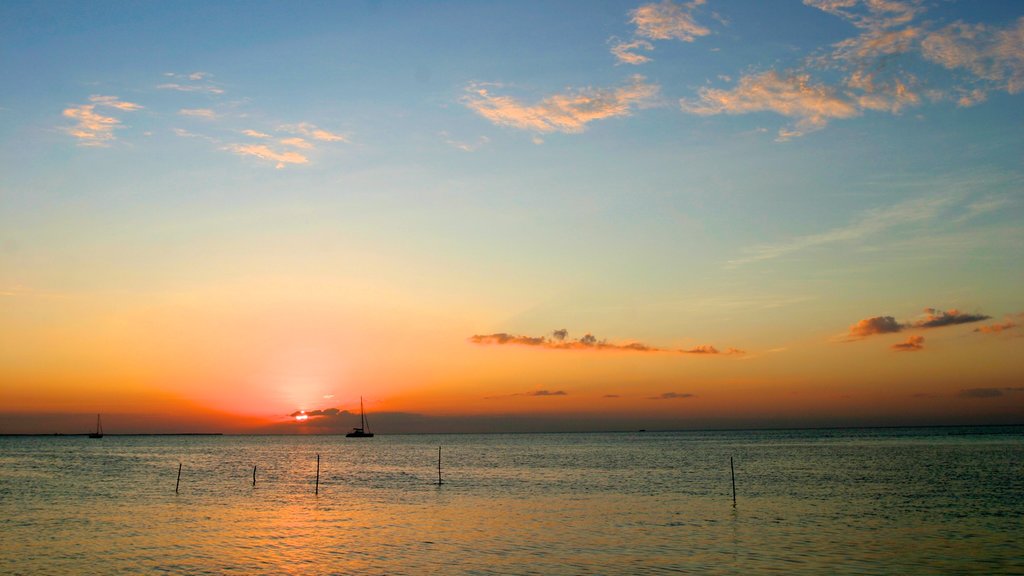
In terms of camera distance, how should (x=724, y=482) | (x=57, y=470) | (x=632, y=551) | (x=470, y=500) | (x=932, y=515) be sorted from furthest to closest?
(x=57, y=470) < (x=724, y=482) < (x=470, y=500) < (x=932, y=515) < (x=632, y=551)

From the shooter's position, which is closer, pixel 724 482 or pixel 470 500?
pixel 470 500

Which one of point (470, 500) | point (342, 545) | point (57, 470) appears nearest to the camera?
point (342, 545)

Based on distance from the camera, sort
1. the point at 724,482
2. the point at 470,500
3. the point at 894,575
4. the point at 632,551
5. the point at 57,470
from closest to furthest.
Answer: the point at 894,575, the point at 632,551, the point at 470,500, the point at 724,482, the point at 57,470

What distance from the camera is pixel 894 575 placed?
35.1m

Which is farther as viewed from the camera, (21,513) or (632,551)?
(21,513)

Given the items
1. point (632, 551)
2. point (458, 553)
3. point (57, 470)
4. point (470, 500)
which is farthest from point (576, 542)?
point (57, 470)

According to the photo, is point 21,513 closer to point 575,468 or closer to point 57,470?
point 57,470

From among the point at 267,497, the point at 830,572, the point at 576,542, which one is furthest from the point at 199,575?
the point at 267,497

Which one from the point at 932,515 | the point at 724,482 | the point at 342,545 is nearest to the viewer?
the point at 342,545

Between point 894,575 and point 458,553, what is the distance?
22223 millimetres

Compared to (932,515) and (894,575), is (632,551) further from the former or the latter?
(932,515)

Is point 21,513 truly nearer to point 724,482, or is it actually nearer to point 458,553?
point 458,553

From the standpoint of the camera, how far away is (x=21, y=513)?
191 ft

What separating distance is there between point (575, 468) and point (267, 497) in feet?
184
